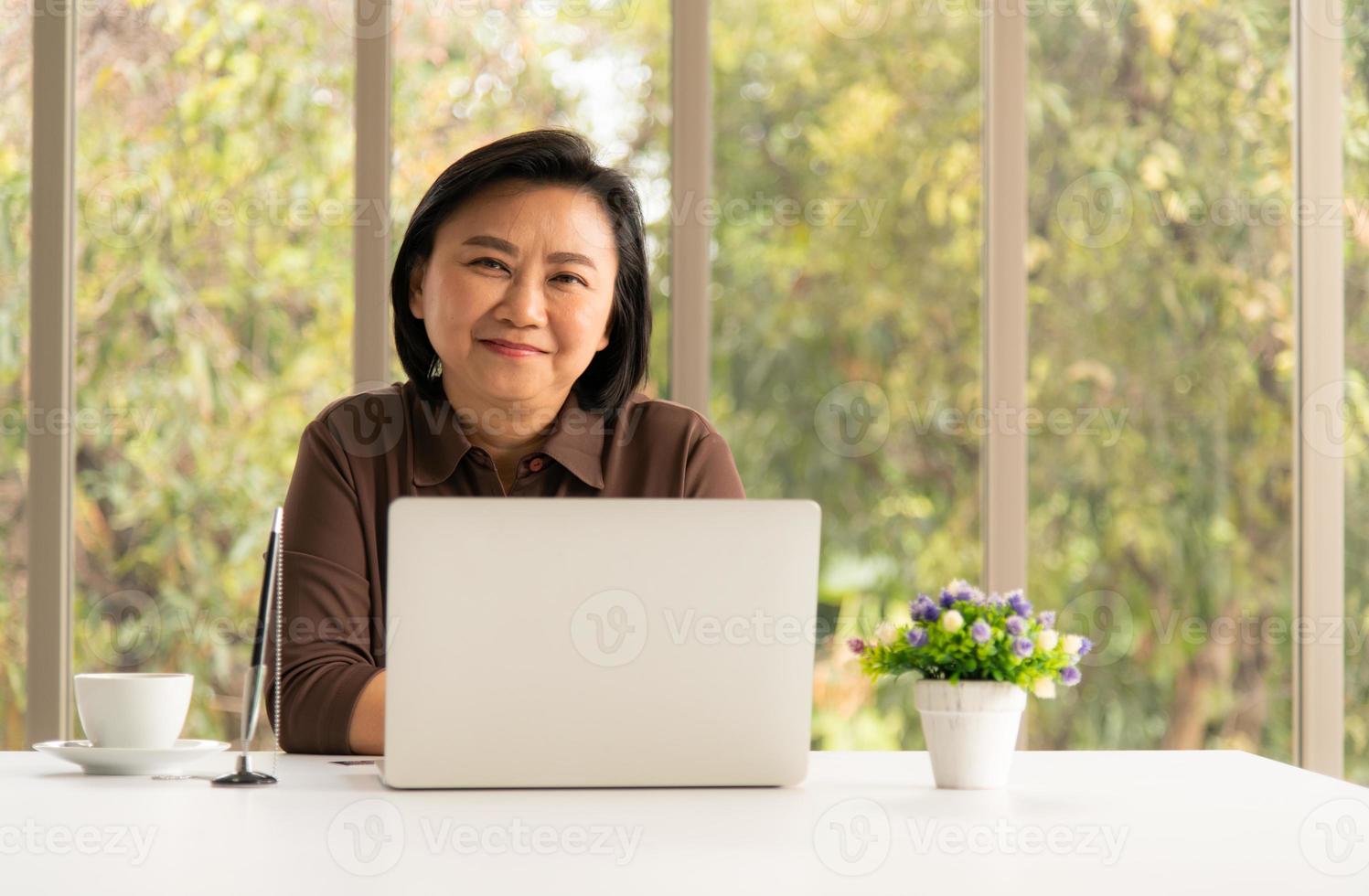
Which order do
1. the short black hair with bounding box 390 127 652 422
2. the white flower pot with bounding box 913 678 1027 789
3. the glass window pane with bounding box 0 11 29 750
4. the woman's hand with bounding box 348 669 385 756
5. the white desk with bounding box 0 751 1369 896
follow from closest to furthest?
1. the white desk with bounding box 0 751 1369 896
2. the white flower pot with bounding box 913 678 1027 789
3. the woman's hand with bounding box 348 669 385 756
4. the short black hair with bounding box 390 127 652 422
5. the glass window pane with bounding box 0 11 29 750

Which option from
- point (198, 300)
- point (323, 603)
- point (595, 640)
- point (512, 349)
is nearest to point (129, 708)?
point (323, 603)

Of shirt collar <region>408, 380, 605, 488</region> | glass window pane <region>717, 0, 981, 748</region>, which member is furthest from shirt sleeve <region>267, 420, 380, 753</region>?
glass window pane <region>717, 0, 981, 748</region>

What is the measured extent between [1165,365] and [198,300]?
2017 mm

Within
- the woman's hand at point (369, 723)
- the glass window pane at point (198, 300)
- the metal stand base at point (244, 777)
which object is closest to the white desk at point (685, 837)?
the metal stand base at point (244, 777)

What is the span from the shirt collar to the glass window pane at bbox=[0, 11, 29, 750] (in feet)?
3.93

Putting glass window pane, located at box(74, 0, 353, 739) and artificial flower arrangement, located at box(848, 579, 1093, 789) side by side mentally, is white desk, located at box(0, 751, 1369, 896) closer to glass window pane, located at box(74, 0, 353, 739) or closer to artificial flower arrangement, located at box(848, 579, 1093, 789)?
artificial flower arrangement, located at box(848, 579, 1093, 789)

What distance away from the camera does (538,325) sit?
1912mm

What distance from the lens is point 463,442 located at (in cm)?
194

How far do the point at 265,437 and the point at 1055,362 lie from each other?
1.65 meters

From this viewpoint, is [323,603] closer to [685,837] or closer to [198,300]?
[685,837]

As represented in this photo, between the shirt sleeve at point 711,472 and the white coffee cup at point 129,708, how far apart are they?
31.7 inches

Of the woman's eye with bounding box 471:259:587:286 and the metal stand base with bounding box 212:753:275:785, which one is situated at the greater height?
the woman's eye with bounding box 471:259:587:286

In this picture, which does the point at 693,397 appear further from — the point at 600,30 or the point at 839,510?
the point at 600,30

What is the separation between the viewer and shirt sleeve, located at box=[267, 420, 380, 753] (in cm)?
150
